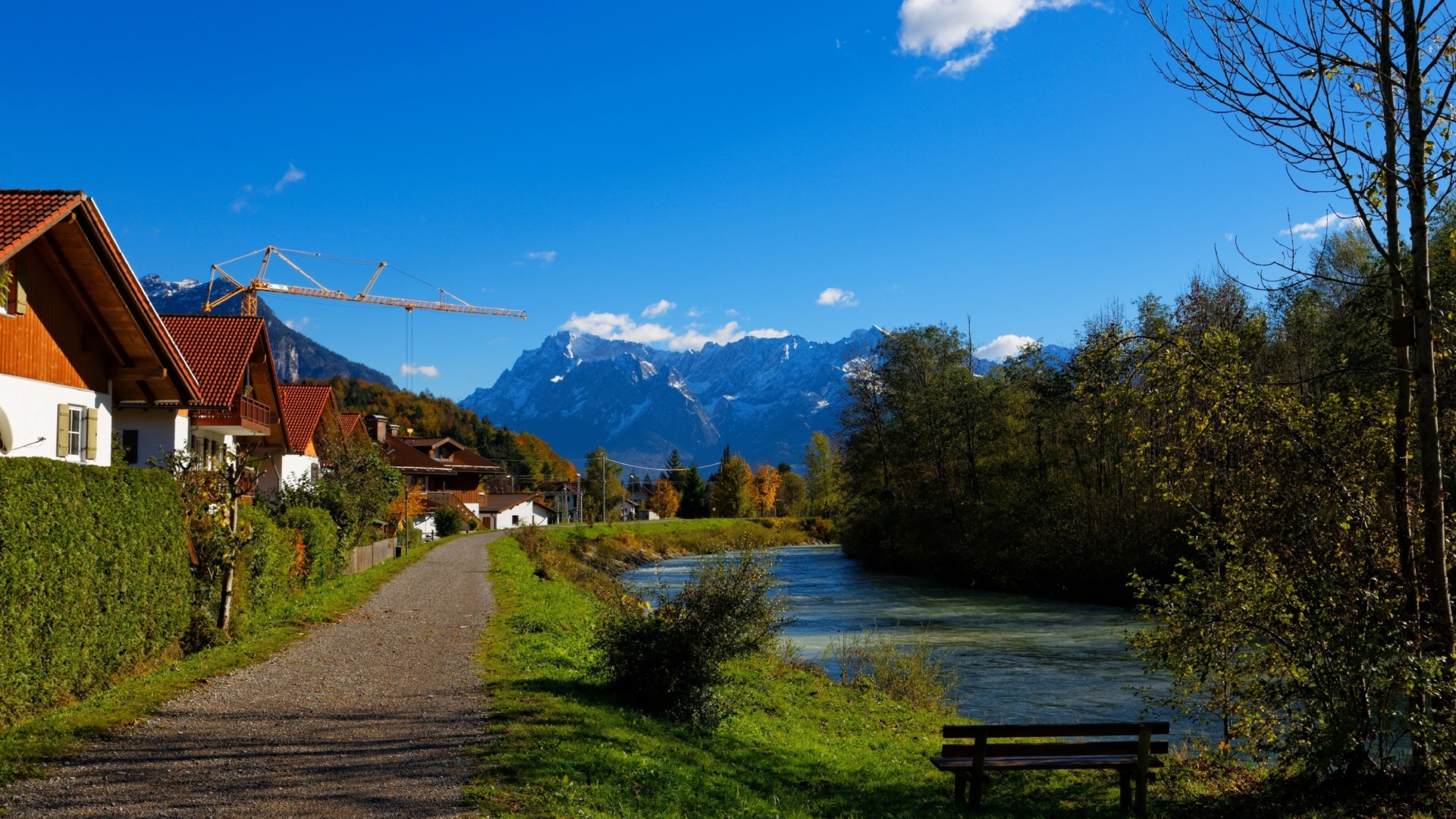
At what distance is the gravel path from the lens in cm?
801

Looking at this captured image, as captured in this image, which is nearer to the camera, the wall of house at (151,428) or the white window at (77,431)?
the white window at (77,431)

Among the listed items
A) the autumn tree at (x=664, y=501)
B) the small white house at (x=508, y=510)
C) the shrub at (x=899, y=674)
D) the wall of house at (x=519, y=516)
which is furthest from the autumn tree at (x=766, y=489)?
the shrub at (x=899, y=674)

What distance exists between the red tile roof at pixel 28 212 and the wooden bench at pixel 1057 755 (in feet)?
49.9

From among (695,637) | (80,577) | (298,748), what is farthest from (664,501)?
(298,748)

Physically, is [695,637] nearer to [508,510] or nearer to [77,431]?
[77,431]

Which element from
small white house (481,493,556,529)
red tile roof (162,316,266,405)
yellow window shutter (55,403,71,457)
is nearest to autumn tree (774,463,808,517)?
small white house (481,493,556,529)

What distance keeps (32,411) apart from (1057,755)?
17202 millimetres

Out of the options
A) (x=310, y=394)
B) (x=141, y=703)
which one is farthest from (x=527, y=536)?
(x=141, y=703)

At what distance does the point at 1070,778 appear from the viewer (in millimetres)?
13211

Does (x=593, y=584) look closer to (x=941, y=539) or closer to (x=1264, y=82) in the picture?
(x=941, y=539)

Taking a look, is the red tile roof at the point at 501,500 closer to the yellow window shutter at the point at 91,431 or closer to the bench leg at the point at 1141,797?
the yellow window shutter at the point at 91,431

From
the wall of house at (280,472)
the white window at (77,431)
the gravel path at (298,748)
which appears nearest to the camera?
the gravel path at (298,748)

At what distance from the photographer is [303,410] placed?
42938 mm

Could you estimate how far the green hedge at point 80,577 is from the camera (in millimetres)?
10047
